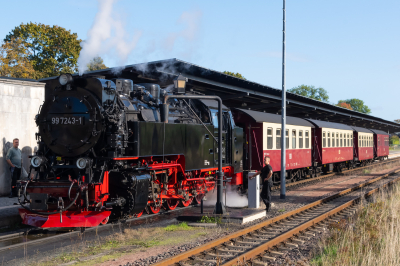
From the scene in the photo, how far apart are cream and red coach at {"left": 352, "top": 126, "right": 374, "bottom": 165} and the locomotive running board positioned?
24.0 metres

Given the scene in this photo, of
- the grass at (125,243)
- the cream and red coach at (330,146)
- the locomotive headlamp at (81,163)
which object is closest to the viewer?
the grass at (125,243)

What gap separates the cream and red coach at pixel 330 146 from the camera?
20.8m

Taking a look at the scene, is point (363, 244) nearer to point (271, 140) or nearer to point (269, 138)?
point (269, 138)

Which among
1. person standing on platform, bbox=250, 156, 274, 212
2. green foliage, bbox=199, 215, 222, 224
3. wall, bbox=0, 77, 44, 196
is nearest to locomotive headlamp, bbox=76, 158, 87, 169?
green foliage, bbox=199, 215, 222, 224

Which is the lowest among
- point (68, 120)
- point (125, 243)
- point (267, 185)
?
point (125, 243)

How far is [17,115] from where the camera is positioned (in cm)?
1248

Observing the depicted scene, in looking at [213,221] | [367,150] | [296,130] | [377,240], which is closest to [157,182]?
[213,221]

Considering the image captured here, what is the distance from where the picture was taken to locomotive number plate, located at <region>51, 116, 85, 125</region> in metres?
8.19

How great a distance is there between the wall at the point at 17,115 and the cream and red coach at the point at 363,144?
2209 cm

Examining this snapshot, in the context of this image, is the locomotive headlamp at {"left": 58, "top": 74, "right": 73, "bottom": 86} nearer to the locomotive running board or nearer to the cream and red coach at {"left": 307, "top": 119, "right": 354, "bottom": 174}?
the locomotive running board

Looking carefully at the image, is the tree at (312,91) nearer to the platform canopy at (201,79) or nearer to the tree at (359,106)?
the tree at (359,106)

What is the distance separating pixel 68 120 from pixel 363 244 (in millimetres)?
6240

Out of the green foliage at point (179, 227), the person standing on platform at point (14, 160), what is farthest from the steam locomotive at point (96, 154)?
the person standing on platform at point (14, 160)

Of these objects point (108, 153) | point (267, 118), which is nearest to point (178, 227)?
point (108, 153)
